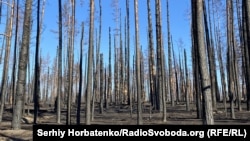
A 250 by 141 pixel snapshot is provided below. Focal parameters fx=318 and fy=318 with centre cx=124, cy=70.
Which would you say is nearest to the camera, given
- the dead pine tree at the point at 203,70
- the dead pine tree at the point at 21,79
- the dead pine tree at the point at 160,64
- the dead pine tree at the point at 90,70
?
the dead pine tree at the point at 203,70

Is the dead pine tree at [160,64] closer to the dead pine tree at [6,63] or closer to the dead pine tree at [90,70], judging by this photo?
the dead pine tree at [90,70]

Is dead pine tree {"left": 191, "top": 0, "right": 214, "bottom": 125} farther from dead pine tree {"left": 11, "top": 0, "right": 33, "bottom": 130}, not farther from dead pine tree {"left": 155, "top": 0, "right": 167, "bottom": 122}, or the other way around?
dead pine tree {"left": 155, "top": 0, "right": 167, "bottom": 122}

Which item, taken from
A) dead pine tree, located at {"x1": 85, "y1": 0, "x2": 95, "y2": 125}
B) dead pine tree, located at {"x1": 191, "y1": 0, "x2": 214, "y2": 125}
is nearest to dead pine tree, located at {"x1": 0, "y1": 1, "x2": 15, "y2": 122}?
dead pine tree, located at {"x1": 85, "y1": 0, "x2": 95, "y2": 125}

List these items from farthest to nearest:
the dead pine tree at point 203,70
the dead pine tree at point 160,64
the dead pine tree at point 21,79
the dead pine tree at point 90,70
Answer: the dead pine tree at point 160,64
the dead pine tree at point 90,70
the dead pine tree at point 21,79
the dead pine tree at point 203,70

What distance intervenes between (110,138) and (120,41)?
26039mm

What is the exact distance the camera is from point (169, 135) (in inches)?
238

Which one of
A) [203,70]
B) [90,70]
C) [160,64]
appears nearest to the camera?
[203,70]

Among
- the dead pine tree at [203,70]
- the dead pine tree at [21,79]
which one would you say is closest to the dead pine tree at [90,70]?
the dead pine tree at [21,79]

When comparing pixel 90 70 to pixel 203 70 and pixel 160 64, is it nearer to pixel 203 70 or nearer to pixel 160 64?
pixel 160 64

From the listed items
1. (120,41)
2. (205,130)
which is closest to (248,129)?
(205,130)

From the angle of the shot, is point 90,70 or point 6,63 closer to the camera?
point 90,70

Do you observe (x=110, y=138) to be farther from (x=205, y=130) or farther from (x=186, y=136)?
(x=205, y=130)

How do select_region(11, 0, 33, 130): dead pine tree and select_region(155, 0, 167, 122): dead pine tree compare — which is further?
select_region(155, 0, 167, 122): dead pine tree

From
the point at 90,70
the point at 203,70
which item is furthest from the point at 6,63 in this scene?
the point at 203,70
